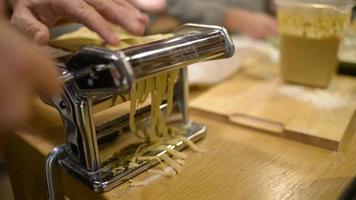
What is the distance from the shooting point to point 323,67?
768 millimetres

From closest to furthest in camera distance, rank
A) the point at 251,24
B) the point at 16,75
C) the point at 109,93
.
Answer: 1. the point at 16,75
2. the point at 109,93
3. the point at 251,24

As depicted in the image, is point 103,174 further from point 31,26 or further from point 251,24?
point 251,24

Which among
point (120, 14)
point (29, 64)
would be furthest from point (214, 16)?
point (29, 64)

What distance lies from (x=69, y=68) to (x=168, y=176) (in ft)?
0.66

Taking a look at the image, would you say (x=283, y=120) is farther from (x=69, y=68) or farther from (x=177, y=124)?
(x=69, y=68)

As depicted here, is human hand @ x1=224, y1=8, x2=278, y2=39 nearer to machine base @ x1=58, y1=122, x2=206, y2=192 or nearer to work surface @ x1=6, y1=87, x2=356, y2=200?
work surface @ x1=6, y1=87, x2=356, y2=200

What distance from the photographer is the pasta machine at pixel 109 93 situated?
0.39 metres

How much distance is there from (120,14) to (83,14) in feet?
0.20

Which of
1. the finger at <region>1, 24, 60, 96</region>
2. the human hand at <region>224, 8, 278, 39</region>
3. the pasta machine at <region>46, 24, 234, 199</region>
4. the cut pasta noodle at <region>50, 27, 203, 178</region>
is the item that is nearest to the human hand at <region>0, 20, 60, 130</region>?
the finger at <region>1, 24, 60, 96</region>

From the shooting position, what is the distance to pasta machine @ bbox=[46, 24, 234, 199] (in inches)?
15.2

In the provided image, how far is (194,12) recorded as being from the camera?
1528 millimetres

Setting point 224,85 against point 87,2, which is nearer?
point 87,2

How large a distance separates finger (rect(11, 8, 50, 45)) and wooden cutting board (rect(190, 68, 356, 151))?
32cm

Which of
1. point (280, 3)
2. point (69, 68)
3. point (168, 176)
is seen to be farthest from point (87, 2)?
point (280, 3)
